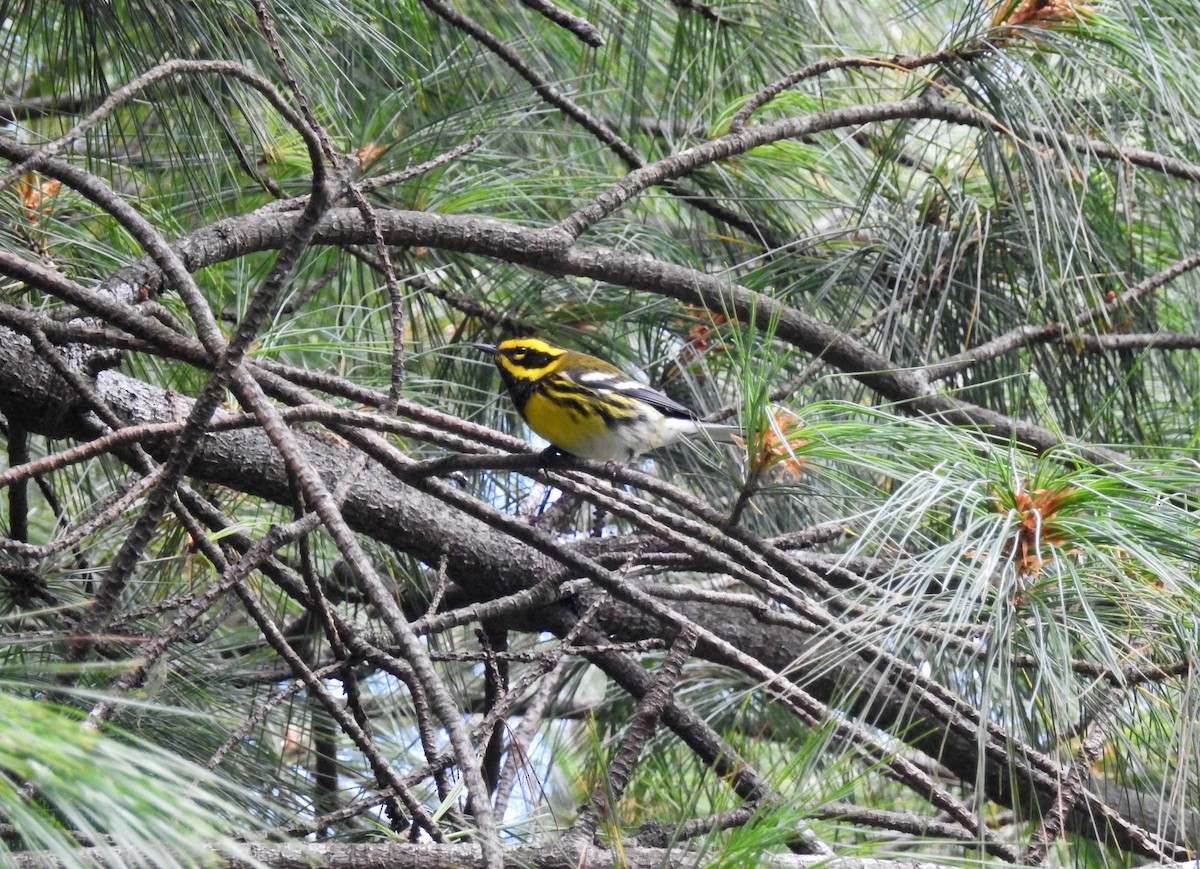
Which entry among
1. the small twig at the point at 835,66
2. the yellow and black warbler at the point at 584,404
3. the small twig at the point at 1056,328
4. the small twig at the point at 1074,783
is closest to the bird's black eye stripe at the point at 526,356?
the yellow and black warbler at the point at 584,404

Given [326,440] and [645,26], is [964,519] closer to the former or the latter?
[326,440]

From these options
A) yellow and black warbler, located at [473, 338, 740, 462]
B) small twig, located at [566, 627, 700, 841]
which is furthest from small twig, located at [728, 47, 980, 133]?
small twig, located at [566, 627, 700, 841]

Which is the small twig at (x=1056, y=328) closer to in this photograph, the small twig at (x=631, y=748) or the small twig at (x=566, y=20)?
the small twig at (x=566, y=20)

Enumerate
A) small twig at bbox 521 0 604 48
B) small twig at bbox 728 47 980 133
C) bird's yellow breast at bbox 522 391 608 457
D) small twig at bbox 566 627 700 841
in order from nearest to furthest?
small twig at bbox 566 627 700 841
small twig at bbox 521 0 604 48
small twig at bbox 728 47 980 133
bird's yellow breast at bbox 522 391 608 457

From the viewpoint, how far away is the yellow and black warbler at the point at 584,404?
2051 millimetres

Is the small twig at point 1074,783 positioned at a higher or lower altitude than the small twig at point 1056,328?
lower

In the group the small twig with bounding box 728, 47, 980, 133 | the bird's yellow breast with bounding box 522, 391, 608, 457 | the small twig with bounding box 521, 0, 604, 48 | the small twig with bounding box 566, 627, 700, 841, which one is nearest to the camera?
the small twig with bounding box 566, 627, 700, 841

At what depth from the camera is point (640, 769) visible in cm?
247

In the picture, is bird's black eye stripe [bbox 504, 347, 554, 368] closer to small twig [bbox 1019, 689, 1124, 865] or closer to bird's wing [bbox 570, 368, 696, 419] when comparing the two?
bird's wing [bbox 570, 368, 696, 419]

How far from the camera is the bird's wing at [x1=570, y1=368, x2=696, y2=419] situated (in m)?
2.02

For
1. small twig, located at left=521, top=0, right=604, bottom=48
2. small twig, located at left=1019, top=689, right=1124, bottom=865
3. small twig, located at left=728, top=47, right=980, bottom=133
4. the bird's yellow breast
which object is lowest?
small twig, located at left=1019, top=689, right=1124, bottom=865

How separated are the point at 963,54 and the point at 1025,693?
105cm

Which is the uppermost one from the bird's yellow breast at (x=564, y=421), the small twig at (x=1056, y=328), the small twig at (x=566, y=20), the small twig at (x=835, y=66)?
the small twig at (x=835, y=66)

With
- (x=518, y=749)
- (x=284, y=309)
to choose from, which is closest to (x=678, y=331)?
(x=284, y=309)
